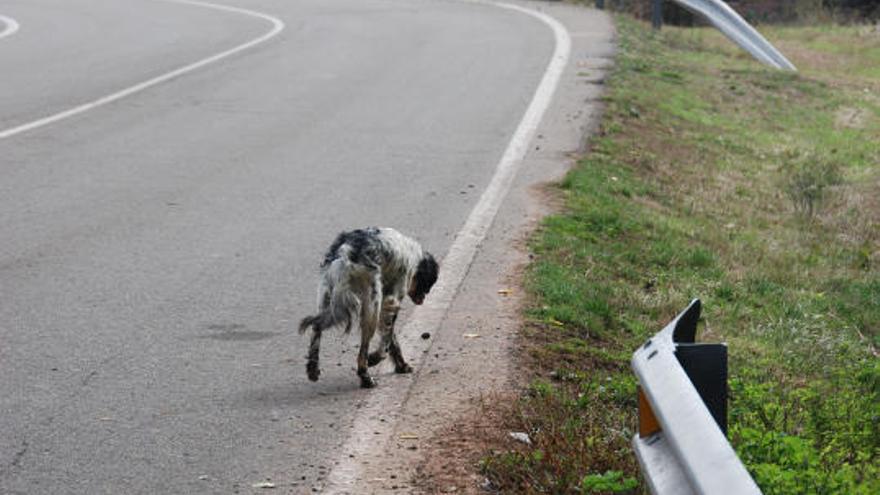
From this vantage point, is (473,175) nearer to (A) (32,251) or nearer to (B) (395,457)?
(A) (32,251)

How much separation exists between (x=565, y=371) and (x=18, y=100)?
1111 cm

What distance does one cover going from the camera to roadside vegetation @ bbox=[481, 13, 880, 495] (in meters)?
5.77

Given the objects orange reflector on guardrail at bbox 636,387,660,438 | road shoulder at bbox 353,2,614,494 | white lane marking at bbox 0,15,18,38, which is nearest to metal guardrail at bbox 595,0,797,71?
white lane marking at bbox 0,15,18,38

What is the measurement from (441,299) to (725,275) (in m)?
2.83

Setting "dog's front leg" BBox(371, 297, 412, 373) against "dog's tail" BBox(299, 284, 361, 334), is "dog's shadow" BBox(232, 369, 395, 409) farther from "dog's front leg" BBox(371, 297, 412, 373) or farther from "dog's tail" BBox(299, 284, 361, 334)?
"dog's tail" BBox(299, 284, 361, 334)

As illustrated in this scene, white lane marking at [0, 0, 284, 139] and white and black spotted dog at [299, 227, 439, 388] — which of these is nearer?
white and black spotted dog at [299, 227, 439, 388]

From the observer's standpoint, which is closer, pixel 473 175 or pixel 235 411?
pixel 235 411

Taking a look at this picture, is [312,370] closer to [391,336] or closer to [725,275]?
[391,336]

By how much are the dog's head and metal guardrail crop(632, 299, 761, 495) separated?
3.14 meters

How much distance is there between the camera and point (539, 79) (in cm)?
1977

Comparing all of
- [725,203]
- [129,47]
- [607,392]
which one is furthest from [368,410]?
[129,47]

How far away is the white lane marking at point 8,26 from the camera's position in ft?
80.2

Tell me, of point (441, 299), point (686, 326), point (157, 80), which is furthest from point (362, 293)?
point (157, 80)

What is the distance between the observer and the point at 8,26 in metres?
25.6
